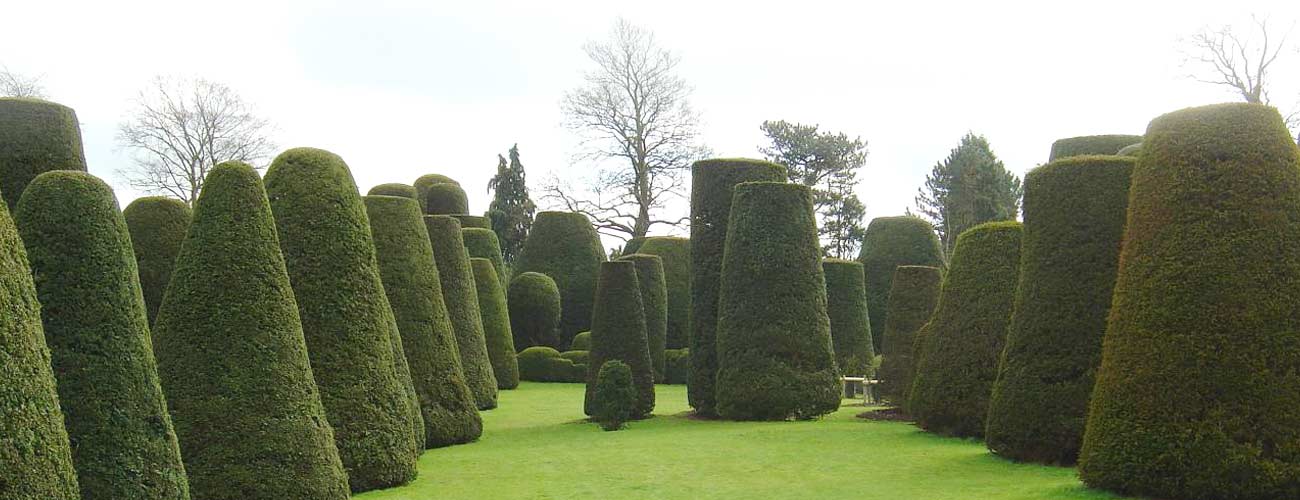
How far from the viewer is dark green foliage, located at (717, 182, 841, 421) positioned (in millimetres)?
18125

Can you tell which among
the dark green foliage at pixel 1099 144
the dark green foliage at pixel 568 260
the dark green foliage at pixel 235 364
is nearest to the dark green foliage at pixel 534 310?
the dark green foliage at pixel 568 260

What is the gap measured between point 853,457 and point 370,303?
6521 millimetres

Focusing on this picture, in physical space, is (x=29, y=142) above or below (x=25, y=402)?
above

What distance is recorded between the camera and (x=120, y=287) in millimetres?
7359

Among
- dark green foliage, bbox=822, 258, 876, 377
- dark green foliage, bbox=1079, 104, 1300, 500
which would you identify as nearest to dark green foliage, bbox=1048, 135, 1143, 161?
dark green foliage, bbox=822, 258, 876, 377

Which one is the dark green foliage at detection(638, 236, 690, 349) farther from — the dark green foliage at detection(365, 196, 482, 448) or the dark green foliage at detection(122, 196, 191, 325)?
the dark green foliage at detection(122, 196, 191, 325)

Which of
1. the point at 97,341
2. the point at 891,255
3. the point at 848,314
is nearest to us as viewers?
the point at 97,341

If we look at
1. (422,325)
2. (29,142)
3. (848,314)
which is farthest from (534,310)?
(29,142)

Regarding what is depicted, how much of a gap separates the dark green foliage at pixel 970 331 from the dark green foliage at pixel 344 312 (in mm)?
7499

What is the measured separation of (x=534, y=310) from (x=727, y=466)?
780 inches

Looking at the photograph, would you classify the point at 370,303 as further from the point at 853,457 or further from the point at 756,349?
the point at 756,349

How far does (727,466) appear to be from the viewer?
13.0 m

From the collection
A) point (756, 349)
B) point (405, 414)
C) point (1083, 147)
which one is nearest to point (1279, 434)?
point (405, 414)

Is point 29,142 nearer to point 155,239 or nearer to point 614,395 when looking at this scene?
→ point 155,239
